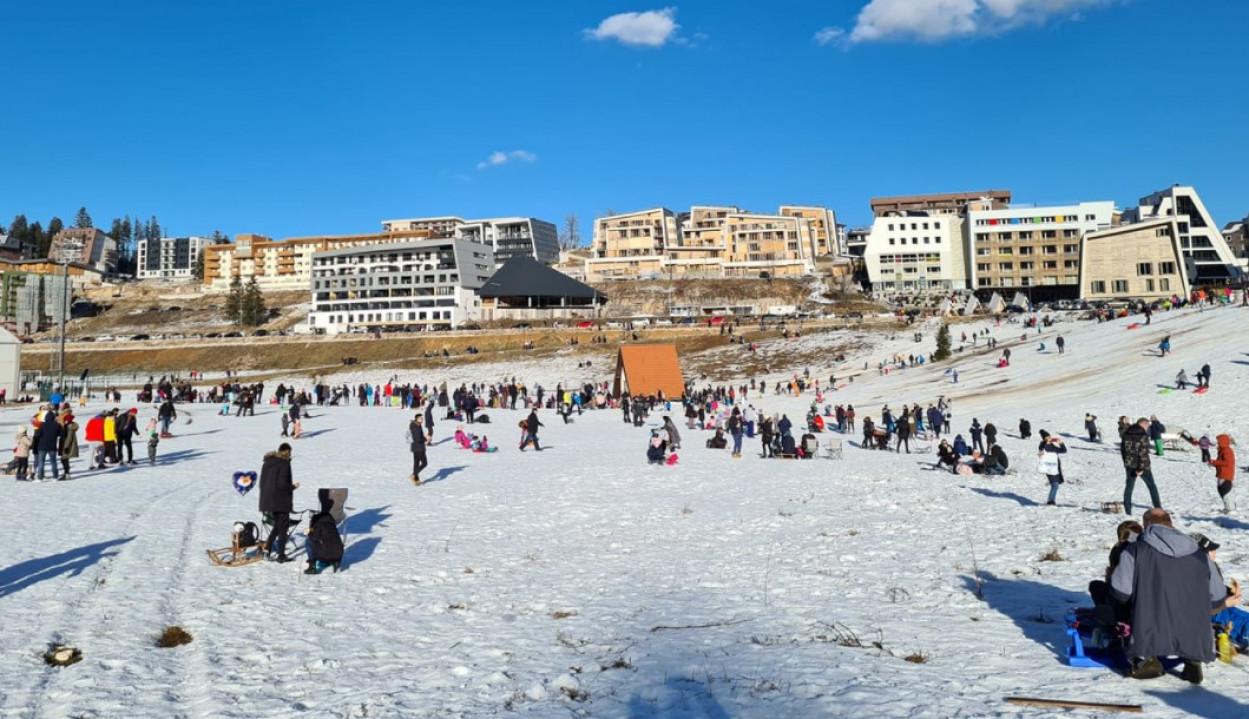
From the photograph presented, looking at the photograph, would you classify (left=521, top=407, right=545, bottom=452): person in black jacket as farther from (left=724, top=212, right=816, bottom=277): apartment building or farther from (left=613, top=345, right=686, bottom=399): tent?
(left=724, top=212, right=816, bottom=277): apartment building

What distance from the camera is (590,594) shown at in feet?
33.3

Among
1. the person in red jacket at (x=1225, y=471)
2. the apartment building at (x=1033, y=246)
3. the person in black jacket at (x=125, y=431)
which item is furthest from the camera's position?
the apartment building at (x=1033, y=246)

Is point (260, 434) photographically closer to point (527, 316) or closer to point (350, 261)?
point (527, 316)

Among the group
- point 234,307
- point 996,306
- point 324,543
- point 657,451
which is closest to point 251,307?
point 234,307

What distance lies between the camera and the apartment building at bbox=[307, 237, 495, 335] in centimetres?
12038

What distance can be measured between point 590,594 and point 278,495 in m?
4.74

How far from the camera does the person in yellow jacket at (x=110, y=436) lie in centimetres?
2019

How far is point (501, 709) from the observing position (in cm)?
657

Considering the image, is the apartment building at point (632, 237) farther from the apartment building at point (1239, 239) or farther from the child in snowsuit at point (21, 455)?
the child in snowsuit at point (21, 455)

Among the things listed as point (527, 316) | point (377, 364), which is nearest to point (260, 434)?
point (377, 364)

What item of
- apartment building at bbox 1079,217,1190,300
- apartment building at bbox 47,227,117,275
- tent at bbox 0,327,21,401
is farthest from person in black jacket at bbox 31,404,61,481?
apartment building at bbox 47,227,117,275

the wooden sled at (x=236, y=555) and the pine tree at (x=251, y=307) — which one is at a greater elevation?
the pine tree at (x=251, y=307)

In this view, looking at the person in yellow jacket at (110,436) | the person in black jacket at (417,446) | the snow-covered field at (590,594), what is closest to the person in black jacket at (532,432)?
the snow-covered field at (590,594)

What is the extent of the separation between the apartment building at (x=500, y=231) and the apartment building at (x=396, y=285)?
1320 inches
